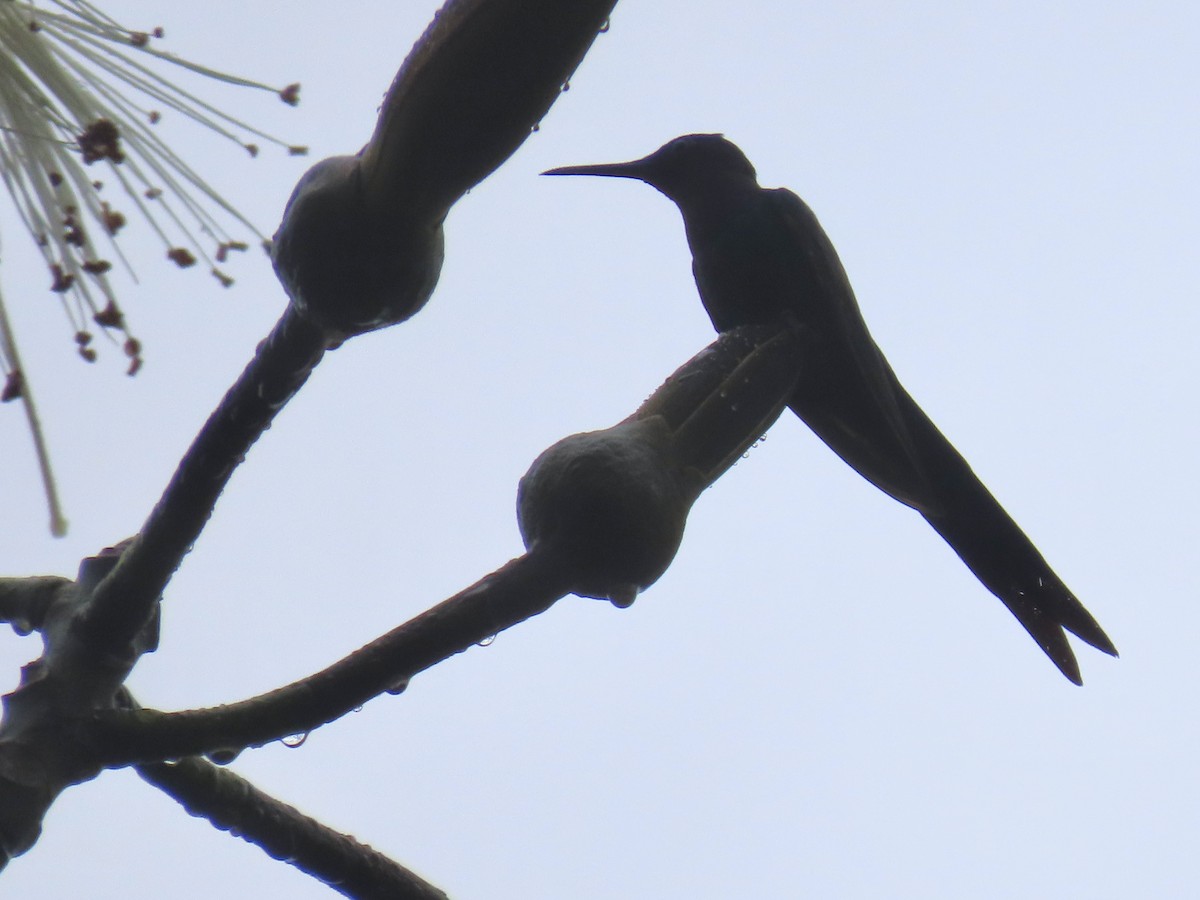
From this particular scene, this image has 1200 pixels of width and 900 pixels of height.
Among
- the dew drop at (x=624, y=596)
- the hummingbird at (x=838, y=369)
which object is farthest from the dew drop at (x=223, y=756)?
the hummingbird at (x=838, y=369)

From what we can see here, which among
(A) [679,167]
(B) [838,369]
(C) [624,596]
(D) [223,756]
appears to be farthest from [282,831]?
(A) [679,167]

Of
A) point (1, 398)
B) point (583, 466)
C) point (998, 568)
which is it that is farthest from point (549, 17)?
point (998, 568)

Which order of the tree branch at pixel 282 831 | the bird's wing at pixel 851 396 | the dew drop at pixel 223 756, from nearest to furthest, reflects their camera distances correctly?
the dew drop at pixel 223 756 → the tree branch at pixel 282 831 → the bird's wing at pixel 851 396

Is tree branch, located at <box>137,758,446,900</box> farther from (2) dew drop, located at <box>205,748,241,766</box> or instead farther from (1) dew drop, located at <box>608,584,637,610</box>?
(1) dew drop, located at <box>608,584,637,610</box>

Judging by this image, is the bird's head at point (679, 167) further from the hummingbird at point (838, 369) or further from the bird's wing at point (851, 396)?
the bird's wing at point (851, 396)

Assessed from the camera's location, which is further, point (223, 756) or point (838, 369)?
point (838, 369)

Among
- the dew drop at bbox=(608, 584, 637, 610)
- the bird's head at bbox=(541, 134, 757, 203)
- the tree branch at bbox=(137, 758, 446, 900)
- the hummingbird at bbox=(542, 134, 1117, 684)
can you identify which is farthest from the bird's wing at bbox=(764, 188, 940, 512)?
the tree branch at bbox=(137, 758, 446, 900)

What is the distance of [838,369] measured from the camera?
2.90 metres

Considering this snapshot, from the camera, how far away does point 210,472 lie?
1371 millimetres

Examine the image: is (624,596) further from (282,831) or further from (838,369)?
(838,369)

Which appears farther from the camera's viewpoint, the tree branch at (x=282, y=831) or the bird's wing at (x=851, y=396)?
the bird's wing at (x=851, y=396)

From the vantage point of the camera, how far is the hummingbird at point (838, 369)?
2887 millimetres

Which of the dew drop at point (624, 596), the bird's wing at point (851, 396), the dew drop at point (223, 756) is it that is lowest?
the dew drop at point (223, 756)

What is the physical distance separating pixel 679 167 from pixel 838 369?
1330 millimetres
